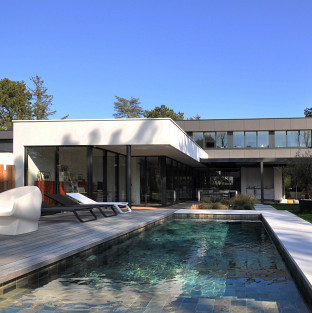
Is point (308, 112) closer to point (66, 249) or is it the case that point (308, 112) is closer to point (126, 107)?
point (126, 107)

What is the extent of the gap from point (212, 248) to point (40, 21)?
1856 centimetres

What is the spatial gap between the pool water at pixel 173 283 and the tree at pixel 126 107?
151ft

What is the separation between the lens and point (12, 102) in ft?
135

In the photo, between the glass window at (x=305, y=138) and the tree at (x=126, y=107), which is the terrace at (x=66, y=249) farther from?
the tree at (x=126, y=107)

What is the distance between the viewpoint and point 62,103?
45750 mm

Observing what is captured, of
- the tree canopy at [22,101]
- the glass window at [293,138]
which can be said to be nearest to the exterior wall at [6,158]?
the glass window at [293,138]

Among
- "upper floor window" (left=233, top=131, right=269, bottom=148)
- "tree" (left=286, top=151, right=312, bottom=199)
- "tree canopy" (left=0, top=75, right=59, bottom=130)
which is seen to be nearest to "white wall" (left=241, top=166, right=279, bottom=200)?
"upper floor window" (left=233, top=131, right=269, bottom=148)

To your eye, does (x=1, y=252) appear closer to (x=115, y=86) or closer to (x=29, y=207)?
(x=29, y=207)

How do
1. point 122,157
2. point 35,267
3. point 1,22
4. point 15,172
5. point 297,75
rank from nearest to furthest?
point 35,267, point 15,172, point 122,157, point 1,22, point 297,75

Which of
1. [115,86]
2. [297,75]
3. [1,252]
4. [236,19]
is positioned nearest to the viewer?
[1,252]

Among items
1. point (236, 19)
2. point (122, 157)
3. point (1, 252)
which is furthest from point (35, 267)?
point (236, 19)

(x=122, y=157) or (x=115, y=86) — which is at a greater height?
(x=115, y=86)

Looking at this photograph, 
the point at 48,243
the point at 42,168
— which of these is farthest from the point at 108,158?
the point at 48,243

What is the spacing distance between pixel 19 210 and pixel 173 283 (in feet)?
12.7
